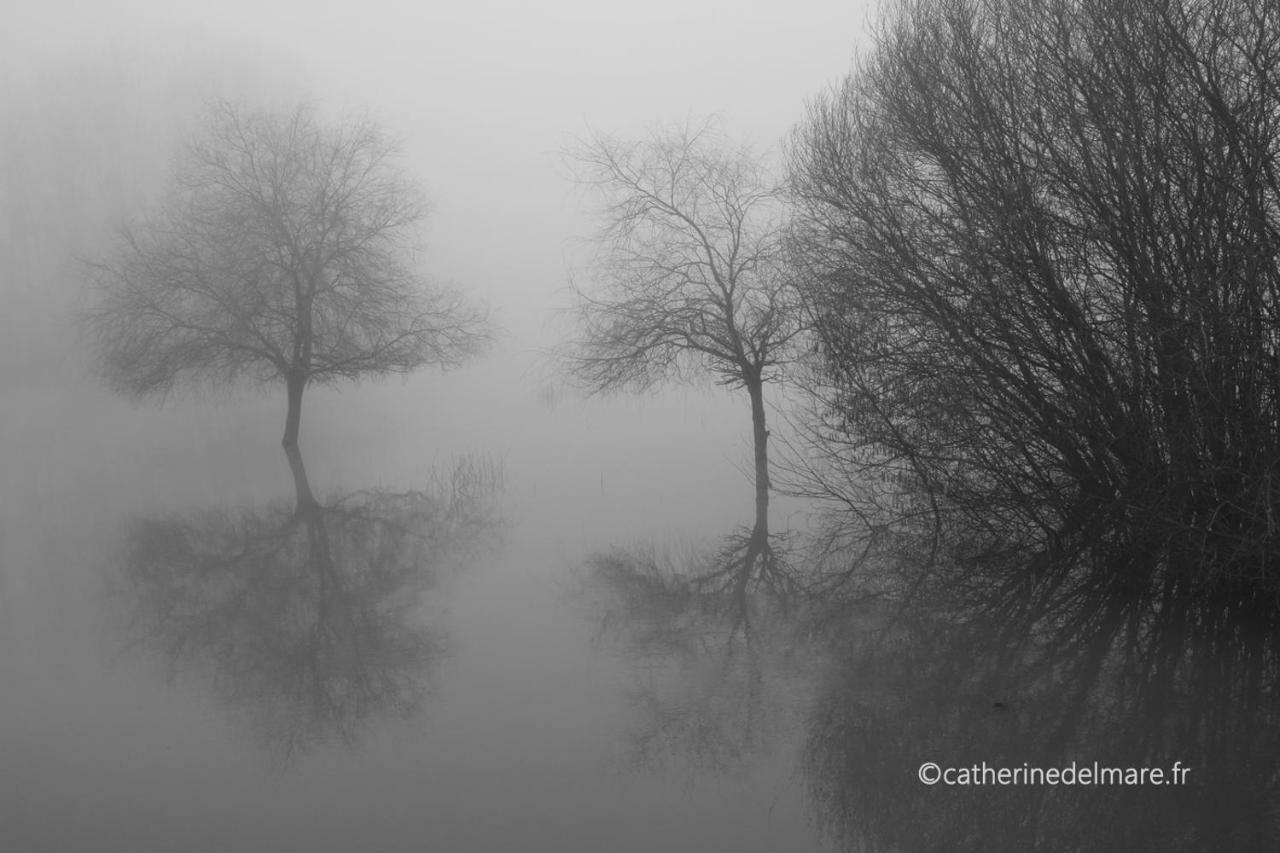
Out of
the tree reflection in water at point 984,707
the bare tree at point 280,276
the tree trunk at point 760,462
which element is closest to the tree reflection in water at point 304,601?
the tree reflection in water at point 984,707

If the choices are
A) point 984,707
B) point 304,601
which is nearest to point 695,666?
point 984,707

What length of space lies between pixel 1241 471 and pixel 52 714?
8.80 metres

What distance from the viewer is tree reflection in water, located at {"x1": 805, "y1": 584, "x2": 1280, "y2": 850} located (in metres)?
5.46

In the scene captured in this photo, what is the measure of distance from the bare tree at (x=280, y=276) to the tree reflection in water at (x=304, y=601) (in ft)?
18.1

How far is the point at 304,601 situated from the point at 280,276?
12.6 metres

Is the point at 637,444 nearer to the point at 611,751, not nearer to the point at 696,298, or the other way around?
the point at 696,298

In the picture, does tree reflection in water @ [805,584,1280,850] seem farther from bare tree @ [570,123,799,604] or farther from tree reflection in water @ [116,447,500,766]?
bare tree @ [570,123,799,604]

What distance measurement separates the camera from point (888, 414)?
10672mm

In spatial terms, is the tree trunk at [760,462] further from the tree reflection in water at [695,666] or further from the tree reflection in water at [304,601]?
the tree reflection in water at [304,601]

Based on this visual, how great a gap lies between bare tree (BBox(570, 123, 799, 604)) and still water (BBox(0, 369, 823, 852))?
201 centimetres

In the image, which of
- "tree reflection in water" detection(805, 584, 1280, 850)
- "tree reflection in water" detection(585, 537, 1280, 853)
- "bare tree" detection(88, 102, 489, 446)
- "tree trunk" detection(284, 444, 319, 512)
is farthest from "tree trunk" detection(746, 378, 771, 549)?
"bare tree" detection(88, 102, 489, 446)

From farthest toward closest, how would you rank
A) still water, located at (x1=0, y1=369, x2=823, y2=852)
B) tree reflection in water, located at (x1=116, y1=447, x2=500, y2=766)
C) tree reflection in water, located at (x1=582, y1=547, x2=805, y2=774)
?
tree reflection in water, located at (x1=116, y1=447, x2=500, y2=766), tree reflection in water, located at (x1=582, y1=547, x2=805, y2=774), still water, located at (x1=0, y1=369, x2=823, y2=852)

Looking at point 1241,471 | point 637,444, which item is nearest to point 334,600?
point 1241,471

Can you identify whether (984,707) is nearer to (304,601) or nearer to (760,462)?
(304,601)
